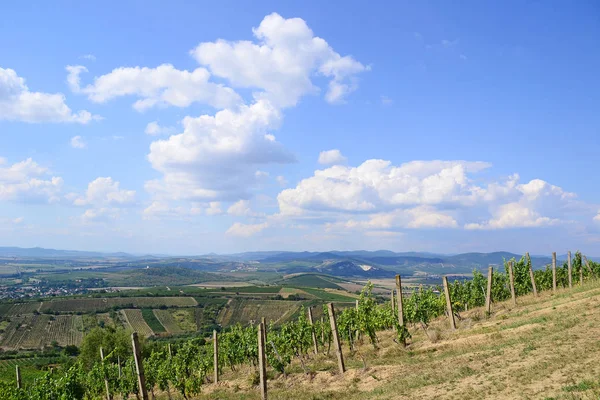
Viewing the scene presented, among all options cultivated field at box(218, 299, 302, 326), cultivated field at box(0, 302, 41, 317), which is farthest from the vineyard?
cultivated field at box(0, 302, 41, 317)

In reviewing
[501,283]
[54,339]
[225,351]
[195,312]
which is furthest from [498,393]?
[195,312]

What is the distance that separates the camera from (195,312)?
148 m

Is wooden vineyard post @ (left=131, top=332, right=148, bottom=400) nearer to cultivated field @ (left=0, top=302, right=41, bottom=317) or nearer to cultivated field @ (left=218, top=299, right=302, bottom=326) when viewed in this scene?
cultivated field @ (left=218, top=299, right=302, bottom=326)

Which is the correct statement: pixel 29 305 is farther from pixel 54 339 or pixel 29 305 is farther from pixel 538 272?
pixel 538 272

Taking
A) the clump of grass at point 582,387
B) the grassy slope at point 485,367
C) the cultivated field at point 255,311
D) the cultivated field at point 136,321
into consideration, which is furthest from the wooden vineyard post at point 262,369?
the cultivated field at point 255,311

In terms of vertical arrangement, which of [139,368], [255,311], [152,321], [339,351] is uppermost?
[139,368]

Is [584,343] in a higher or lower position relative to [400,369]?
higher

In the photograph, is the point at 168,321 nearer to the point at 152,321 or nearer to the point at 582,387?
the point at 152,321

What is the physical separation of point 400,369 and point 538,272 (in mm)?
37968

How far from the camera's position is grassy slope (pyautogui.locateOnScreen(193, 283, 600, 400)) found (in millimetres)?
11938

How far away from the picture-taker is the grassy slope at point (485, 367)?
11938 millimetres

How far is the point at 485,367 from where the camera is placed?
48.0ft

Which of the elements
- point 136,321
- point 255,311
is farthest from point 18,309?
point 255,311

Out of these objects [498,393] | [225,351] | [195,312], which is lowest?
[195,312]
